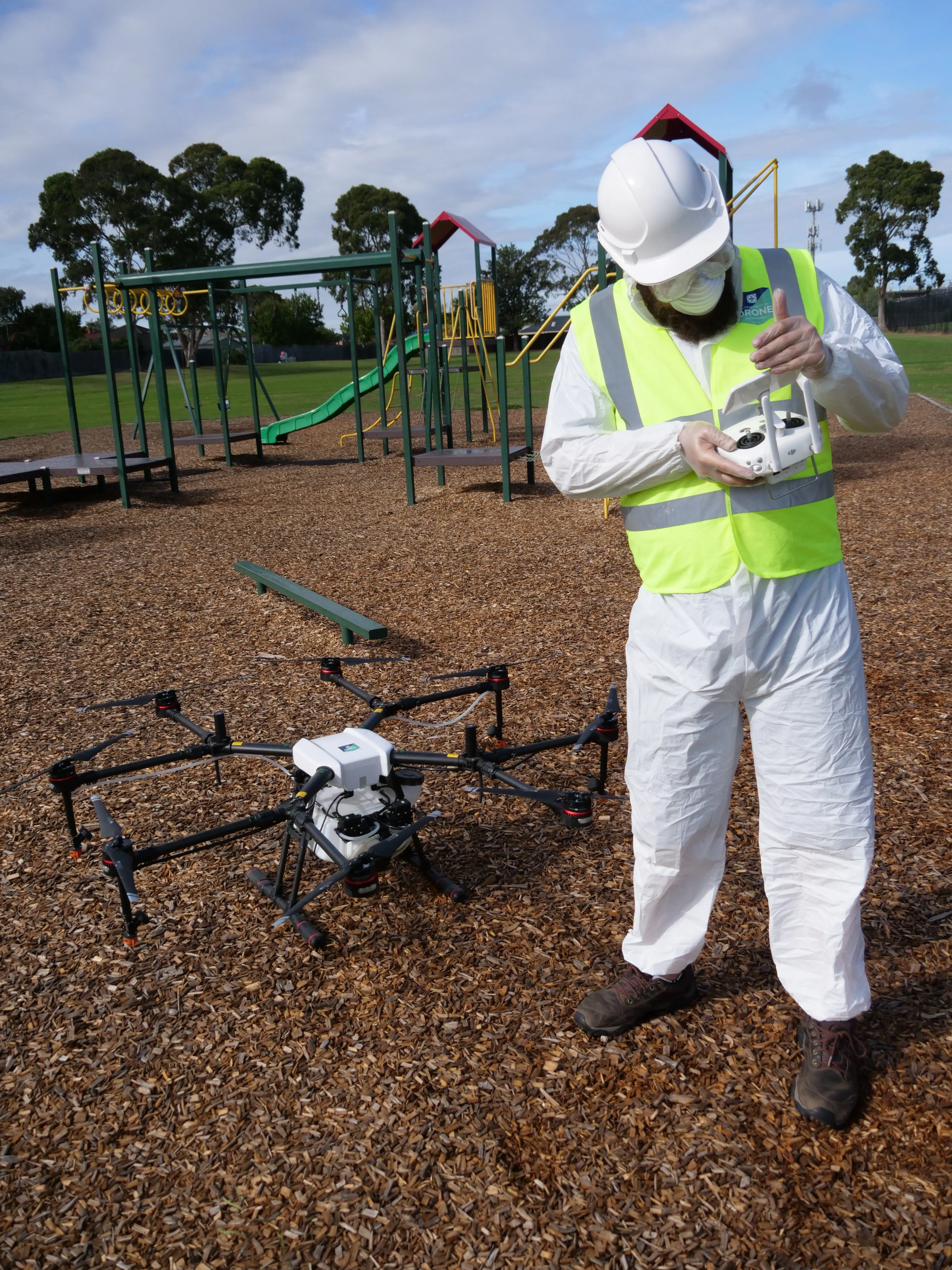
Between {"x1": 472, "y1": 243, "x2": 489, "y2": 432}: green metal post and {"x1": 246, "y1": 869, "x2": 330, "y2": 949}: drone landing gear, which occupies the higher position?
{"x1": 472, "y1": 243, "x2": 489, "y2": 432}: green metal post

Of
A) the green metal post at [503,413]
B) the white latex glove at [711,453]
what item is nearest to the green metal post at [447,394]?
the green metal post at [503,413]

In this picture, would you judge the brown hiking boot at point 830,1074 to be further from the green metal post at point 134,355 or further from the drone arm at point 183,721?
the green metal post at point 134,355

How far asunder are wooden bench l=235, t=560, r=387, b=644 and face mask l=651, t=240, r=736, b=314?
3.22 metres

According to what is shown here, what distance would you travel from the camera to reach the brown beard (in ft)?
7.08

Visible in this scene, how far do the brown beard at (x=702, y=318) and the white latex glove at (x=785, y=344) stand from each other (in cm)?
17

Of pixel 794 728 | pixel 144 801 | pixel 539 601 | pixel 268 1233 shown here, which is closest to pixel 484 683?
pixel 144 801

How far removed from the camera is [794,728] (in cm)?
215

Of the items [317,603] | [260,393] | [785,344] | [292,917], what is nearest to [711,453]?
[785,344]

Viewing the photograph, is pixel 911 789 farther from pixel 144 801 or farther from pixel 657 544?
pixel 144 801

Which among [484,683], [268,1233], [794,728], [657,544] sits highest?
[657,544]

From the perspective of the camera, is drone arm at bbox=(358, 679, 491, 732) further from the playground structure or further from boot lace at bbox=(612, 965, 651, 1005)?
the playground structure

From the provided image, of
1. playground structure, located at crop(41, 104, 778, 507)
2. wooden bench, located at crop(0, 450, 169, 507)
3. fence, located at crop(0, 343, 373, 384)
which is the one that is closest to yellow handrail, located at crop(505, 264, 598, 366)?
playground structure, located at crop(41, 104, 778, 507)

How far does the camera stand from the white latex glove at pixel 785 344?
197 centimetres

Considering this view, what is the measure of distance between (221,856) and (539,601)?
3.54m
